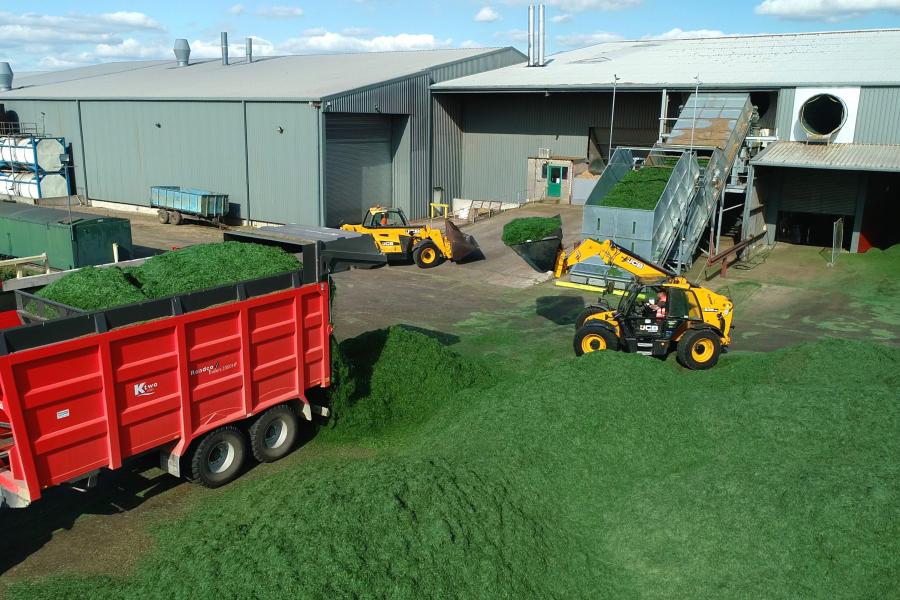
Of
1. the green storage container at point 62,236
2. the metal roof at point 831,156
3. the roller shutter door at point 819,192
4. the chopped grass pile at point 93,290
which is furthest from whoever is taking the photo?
the roller shutter door at point 819,192

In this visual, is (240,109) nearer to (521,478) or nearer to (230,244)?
(230,244)

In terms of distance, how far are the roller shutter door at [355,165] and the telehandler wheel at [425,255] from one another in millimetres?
6922

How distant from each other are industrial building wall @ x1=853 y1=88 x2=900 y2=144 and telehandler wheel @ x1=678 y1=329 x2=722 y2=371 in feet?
48.9

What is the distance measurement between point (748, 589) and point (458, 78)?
98.9 ft

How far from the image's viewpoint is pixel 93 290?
8812 millimetres

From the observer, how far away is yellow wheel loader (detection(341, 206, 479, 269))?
24.2 meters

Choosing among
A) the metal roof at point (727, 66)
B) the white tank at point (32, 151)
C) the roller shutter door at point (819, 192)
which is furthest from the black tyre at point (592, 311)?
the white tank at point (32, 151)

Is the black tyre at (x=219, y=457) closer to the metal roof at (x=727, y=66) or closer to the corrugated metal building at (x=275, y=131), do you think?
the corrugated metal building at (x=275, y=131)

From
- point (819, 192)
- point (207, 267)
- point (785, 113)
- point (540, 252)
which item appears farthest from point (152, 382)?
point (819, 192)

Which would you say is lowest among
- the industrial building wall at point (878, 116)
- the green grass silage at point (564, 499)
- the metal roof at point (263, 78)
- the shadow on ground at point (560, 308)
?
the shadow on ground at point (560, 308)

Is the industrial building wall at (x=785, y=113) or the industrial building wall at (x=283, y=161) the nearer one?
the industrial building wall at (x=785, y=113)

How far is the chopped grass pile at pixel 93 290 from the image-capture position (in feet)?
28.4

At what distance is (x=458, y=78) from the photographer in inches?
1348

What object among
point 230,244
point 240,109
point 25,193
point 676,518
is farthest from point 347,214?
point 676,518
